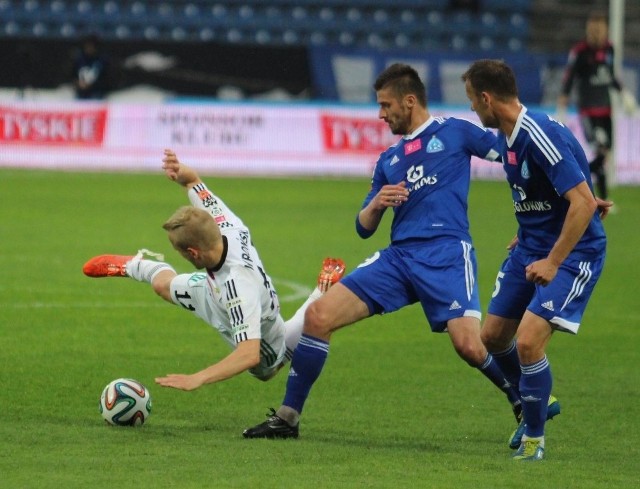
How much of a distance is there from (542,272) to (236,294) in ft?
5.26

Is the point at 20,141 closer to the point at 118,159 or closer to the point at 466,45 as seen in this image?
the point at 118,159

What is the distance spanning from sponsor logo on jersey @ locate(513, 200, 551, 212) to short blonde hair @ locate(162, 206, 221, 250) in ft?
5.01

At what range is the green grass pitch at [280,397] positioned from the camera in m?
6.24

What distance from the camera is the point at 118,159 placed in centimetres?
2538

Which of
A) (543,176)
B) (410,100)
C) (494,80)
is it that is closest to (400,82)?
(410,100)

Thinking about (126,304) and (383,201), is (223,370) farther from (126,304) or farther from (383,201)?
(126,304)

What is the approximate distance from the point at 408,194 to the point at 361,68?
806 inches

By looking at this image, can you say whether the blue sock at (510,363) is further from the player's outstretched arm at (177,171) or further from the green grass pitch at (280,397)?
the player's outstretched arm at (177,171)

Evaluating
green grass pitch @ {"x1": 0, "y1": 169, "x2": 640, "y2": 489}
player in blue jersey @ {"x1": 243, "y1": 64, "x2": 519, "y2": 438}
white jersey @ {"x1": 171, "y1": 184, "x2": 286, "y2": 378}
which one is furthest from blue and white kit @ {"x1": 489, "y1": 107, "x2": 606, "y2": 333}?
white jersey @ {"x1": 171, "y1": 184, "x2": 286, "y2": 378}

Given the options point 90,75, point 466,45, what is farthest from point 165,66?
point 466,45

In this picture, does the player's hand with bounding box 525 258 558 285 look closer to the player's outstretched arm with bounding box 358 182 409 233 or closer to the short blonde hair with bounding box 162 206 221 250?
the player's outstretched arm with bounding box 358 182 409 233

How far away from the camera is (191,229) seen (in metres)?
6.80

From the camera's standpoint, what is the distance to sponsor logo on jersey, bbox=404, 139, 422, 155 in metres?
7.40

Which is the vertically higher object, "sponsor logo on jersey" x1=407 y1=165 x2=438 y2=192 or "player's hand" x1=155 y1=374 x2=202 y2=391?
"sponsor logo on jersey" x1=407 y1=165 x2=438 y2=192
